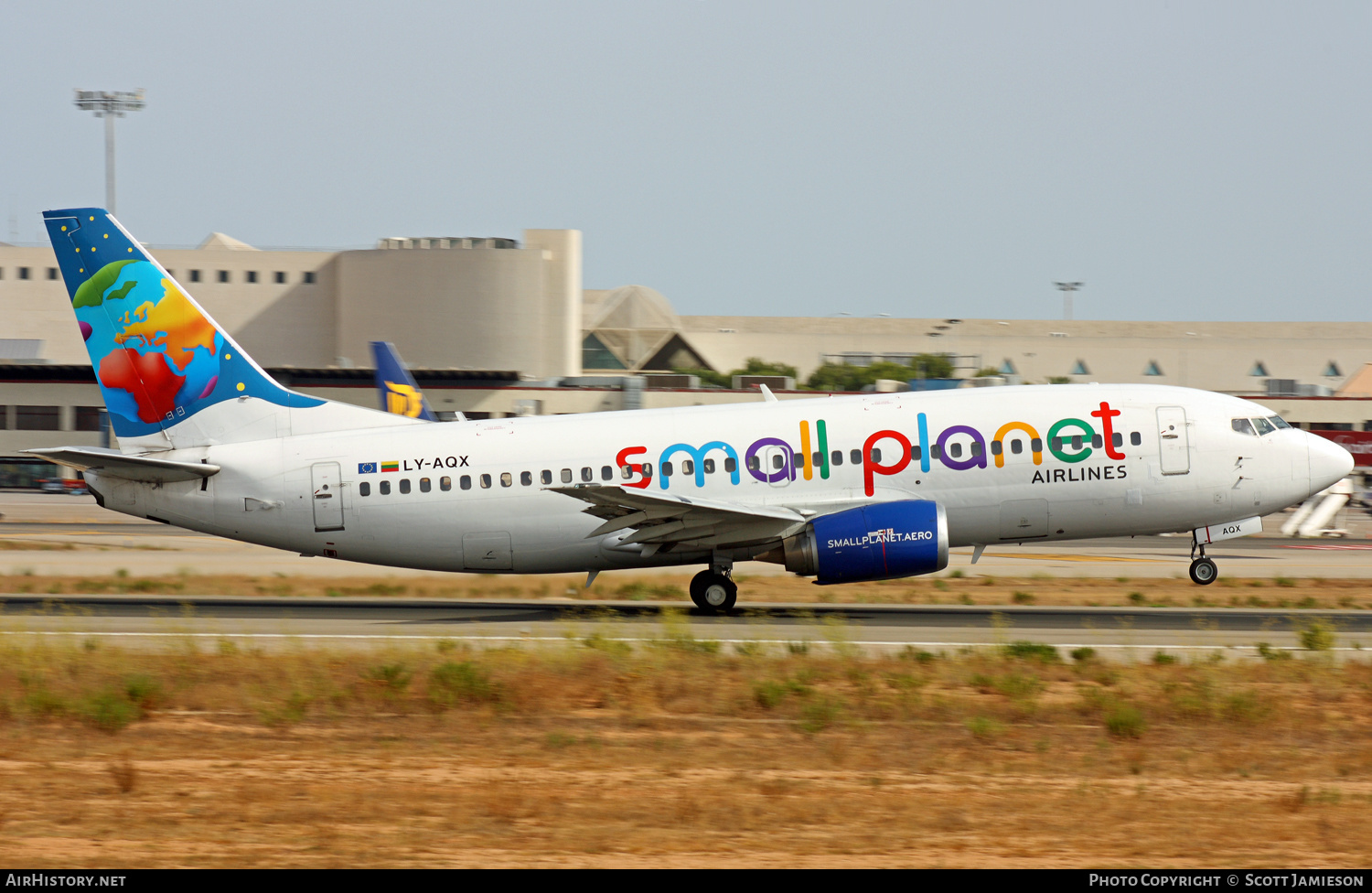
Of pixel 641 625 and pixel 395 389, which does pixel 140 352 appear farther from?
pixel 395 389

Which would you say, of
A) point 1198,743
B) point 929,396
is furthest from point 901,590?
point 1198,743

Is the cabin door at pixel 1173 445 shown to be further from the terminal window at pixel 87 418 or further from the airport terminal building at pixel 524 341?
the terminal window at pixel 87 418

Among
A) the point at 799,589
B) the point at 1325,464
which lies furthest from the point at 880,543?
the point at 1325,464

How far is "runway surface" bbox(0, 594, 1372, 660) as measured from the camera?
19812 mm

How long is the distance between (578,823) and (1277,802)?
601 centimetres

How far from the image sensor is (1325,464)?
24031 millimetres

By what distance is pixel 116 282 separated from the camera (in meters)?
24.1

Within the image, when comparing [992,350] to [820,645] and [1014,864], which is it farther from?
[1014,864]

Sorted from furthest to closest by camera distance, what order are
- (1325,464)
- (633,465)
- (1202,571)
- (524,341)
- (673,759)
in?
(524,341) → (1202,571) → (1325,464) → (633,465) → (673,759)

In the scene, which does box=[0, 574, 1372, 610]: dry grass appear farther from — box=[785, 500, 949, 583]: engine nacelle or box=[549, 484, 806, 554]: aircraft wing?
box=[785, 500, 949, 583]: engine nacelle

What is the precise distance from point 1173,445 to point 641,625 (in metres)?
10.4

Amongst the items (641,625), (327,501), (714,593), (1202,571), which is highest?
(327,501)

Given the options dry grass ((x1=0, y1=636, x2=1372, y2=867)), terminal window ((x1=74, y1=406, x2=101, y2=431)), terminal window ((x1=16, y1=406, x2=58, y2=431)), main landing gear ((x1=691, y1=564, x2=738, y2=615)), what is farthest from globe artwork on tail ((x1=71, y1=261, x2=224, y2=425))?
terminal window ((x1=16, y1=406, x2=58, y2=431))

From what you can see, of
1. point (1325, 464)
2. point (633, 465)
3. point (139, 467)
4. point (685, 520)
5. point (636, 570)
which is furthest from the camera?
point (636, 570)
